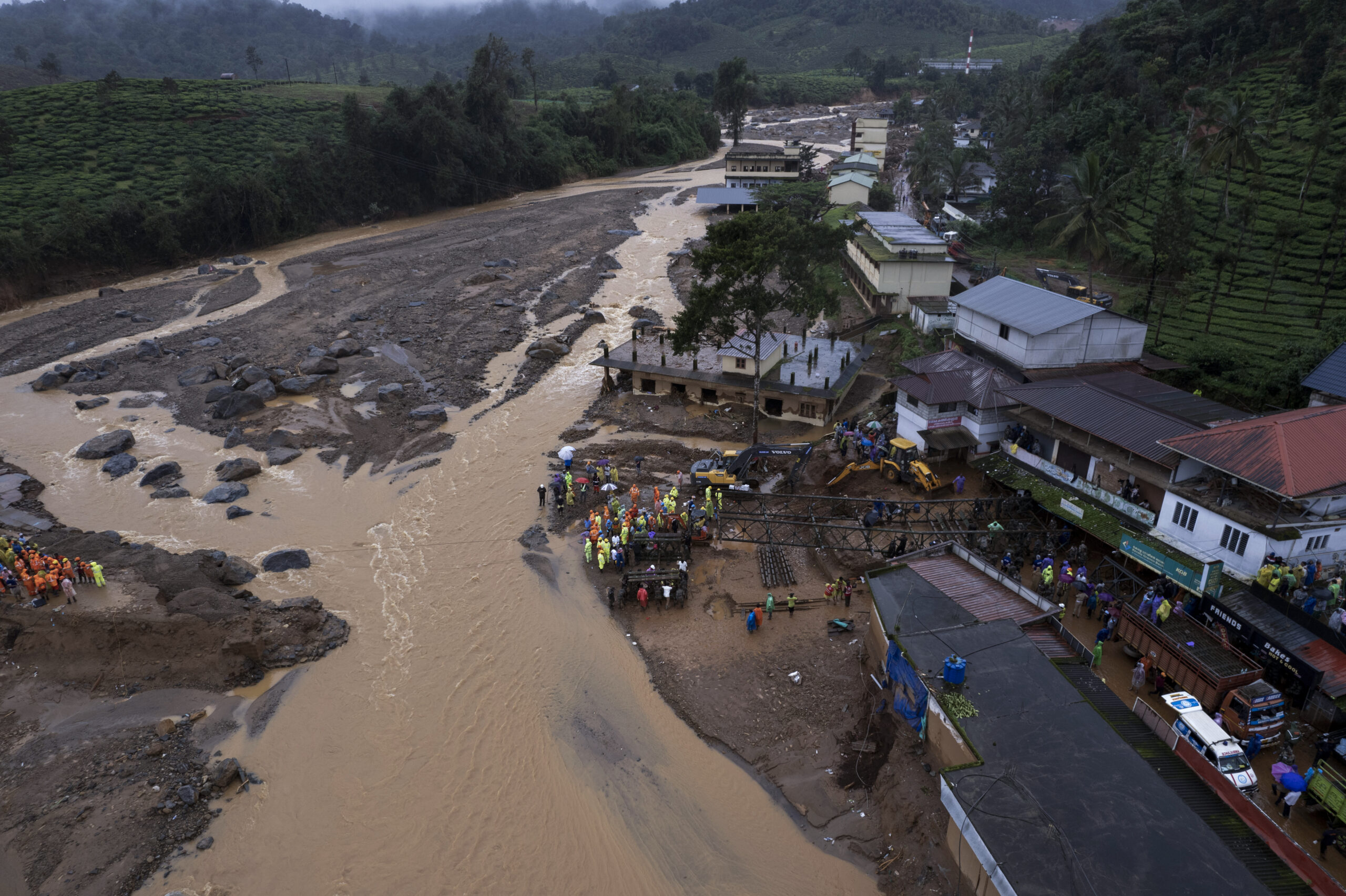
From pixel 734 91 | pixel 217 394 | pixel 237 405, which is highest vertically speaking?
pixel 734 91

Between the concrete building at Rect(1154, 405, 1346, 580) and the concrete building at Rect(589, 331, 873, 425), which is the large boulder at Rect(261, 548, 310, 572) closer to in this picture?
the concrete building at Rect(589, 331, 873, 425)

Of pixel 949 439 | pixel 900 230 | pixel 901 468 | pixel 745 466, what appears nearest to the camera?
pixel 949 439

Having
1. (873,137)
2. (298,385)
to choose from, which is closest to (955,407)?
(298,385)

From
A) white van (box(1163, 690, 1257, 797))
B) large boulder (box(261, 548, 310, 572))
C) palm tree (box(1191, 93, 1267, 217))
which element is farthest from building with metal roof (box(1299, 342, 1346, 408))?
large boulder (box(261, 548, 310, 572))

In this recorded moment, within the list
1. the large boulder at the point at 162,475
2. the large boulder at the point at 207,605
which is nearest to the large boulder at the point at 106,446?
the large boulder at the point at 162,475

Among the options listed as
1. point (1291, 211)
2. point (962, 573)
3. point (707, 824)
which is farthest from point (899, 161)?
point (707, 824)

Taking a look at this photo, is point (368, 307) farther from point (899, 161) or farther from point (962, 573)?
point (899, 161)

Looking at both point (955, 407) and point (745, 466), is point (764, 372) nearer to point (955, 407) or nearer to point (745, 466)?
point (745, 466)
